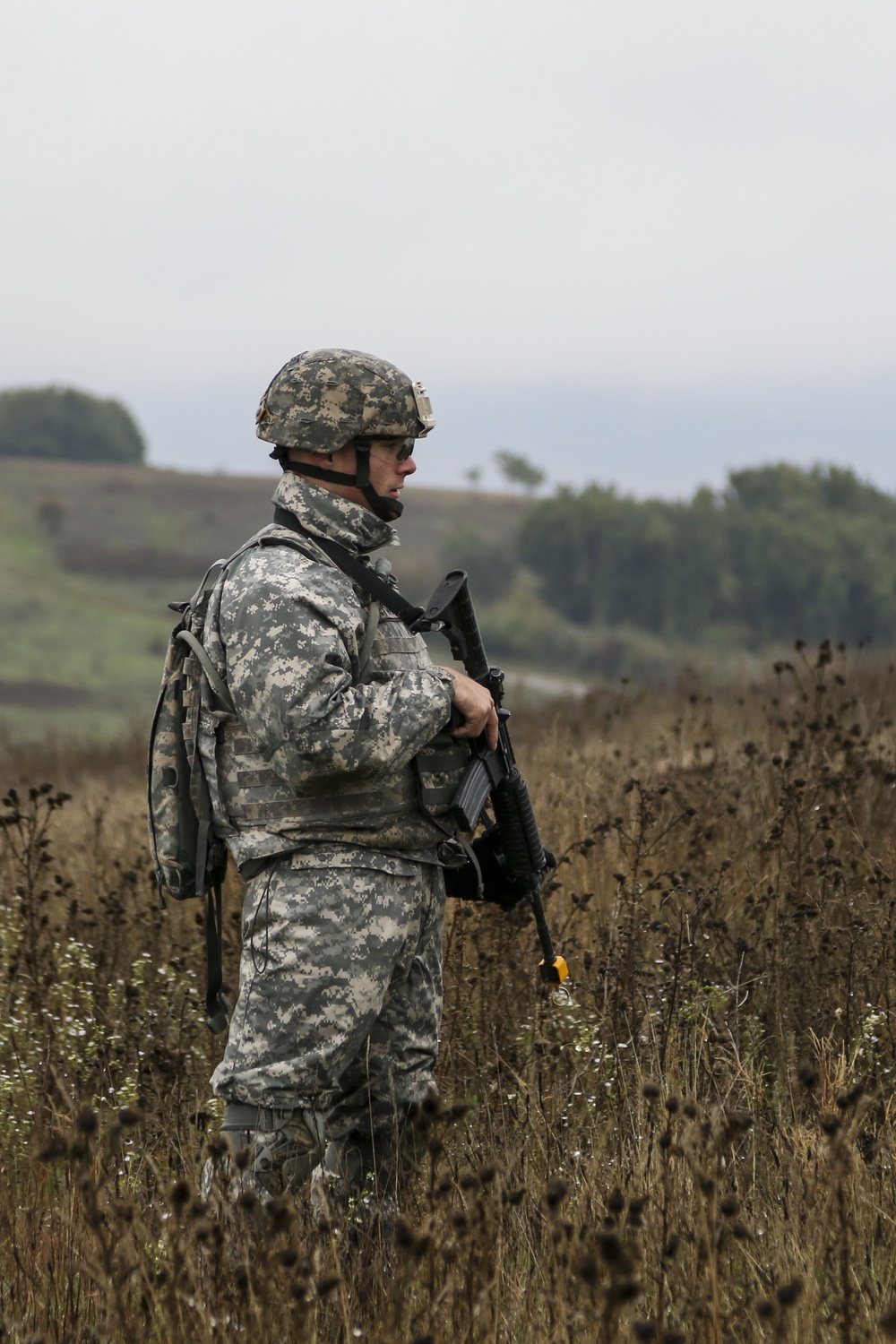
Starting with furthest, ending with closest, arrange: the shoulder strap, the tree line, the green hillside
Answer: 1. the tree line
2. the green hillside
3. the shoulder strap

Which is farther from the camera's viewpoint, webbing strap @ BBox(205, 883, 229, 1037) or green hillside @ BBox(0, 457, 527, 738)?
green hillside @ BBox(0, 457, 527, 738)

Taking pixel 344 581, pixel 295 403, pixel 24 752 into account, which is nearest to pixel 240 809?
pixel 344 581

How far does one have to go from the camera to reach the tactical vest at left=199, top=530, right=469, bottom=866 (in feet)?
→ 9.70

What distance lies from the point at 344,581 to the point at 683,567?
55862 mm

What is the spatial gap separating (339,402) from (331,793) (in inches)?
37.1

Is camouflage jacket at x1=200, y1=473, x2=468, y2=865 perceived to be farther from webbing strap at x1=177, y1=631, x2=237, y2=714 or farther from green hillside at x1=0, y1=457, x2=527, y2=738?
green hillside at x1=0, y1=457, x2=527, y2=738

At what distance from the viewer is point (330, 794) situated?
2.96 meters

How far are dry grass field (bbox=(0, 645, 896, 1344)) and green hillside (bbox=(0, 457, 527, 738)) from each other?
2856 cm

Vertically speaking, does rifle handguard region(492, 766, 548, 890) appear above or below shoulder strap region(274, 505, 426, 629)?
below

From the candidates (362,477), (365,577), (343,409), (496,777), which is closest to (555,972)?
(496,777)

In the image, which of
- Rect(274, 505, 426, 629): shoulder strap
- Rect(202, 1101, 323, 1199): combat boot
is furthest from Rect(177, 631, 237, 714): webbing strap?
Rect(202, 1101, 323, 1199): combat boot

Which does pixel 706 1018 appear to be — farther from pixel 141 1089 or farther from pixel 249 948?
pixel 141 1089

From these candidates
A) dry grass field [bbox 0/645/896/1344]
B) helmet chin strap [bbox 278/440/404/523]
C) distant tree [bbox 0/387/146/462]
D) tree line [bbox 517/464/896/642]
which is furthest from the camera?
distant tree [bbox 0/387/146/462]

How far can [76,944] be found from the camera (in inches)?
179
